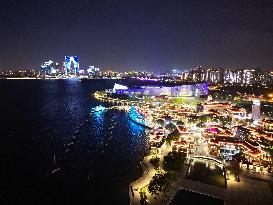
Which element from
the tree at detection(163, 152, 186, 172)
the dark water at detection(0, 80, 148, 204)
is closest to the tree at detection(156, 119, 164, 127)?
the dark water at detection(0, 80, 148, 204)

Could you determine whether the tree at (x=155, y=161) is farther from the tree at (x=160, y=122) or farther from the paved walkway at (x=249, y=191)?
the tree at (x=160, y=122)

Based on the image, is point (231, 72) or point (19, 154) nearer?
point (19, 154)

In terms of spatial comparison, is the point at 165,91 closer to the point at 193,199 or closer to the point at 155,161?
the point at 155,161

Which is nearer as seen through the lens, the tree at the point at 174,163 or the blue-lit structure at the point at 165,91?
the tree at the point at 174,163

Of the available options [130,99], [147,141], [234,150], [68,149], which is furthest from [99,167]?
[130,99]

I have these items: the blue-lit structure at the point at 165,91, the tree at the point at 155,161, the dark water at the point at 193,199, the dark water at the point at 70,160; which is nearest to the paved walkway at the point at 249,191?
the dark water at the point at 193,199

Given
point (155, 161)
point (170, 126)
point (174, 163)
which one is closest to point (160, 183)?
point (174, 163)

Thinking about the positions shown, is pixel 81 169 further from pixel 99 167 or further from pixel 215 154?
pixel 215 154

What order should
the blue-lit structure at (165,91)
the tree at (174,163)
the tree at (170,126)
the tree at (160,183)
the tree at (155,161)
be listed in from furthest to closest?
the blue-lit structure at (165,91) → the tree at (170,126) → the tree at (155,161) → the tree at (174,163) → the tree at (160,183)
